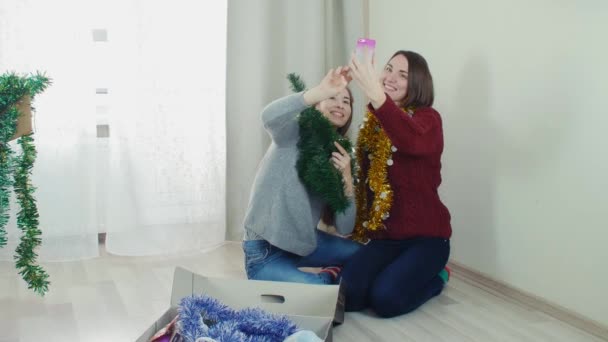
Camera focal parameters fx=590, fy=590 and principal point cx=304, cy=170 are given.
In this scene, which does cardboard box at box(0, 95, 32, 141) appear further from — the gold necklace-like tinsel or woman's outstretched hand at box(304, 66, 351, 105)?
the gold necklace-like tinsel

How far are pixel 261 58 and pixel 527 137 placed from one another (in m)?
1.18

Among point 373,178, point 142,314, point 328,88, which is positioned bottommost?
point 142,314

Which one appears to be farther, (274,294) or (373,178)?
(373,178)

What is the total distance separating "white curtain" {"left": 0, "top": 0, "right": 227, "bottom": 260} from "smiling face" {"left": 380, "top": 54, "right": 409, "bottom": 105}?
835mm

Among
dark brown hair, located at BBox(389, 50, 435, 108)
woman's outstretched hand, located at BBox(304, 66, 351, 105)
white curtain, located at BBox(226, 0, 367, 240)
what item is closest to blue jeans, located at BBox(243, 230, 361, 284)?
woman's outstretched hand, located at BBox(304, 66, 351, 105)

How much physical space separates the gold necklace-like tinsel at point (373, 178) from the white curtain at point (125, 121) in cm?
72

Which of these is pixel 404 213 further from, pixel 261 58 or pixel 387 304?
pixel 261 58

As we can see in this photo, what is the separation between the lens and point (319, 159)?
1.71 metres

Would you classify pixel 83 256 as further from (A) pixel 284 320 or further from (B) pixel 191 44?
(A) pixel 284 320

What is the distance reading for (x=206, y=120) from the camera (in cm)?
247

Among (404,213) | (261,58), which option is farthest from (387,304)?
(261,58)

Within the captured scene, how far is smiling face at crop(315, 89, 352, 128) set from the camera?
1.81 meters

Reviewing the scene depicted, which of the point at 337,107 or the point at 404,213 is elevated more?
the point at 337,107

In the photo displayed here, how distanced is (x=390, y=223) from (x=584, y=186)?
1.93 feet
